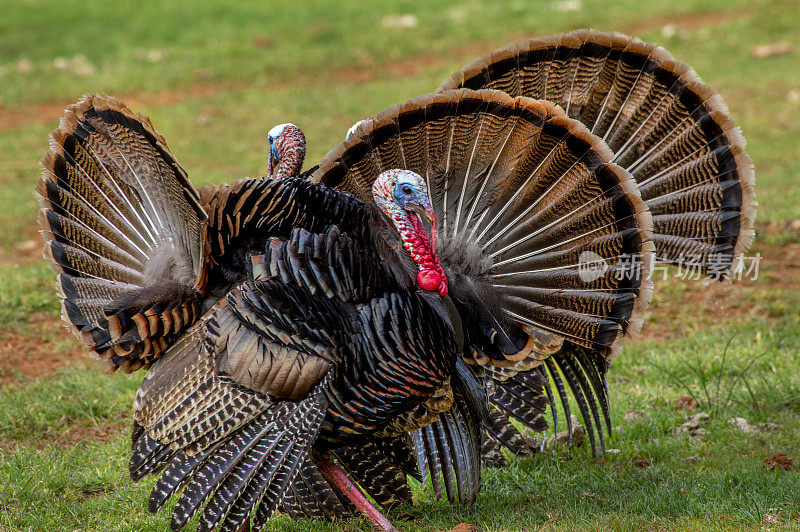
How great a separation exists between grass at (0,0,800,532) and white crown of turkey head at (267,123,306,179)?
174 centimetres

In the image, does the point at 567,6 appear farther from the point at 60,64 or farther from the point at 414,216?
the point at 414,216

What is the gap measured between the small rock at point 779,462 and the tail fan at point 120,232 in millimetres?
2932

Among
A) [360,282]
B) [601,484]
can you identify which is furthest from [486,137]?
[601,484]

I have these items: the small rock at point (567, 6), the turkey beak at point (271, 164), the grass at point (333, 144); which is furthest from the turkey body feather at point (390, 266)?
the small rock at point (567, 6)

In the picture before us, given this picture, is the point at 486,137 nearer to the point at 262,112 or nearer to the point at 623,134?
the point at 623,134

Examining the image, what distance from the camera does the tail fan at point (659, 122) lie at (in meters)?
4.43

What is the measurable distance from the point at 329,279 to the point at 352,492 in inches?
41.1

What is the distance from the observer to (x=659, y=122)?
14.9ft

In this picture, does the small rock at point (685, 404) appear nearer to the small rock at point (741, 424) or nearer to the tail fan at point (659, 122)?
the small rock at point (741, 424)

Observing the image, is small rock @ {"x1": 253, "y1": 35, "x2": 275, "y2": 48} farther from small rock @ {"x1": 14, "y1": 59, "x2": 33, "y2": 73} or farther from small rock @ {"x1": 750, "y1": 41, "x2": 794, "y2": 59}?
small rock @ {"x1": 750, "y1": 41, "x2": 794, "y2": 59}

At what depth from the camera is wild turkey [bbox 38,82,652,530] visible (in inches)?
150

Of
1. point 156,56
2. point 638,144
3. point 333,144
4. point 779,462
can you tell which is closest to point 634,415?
point 779,462

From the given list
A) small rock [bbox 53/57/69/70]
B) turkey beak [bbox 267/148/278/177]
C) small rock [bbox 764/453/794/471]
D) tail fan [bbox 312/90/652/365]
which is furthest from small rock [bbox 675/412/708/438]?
small rock [bbox 53/57/69/70]

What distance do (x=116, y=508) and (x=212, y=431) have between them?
40.1 inches
